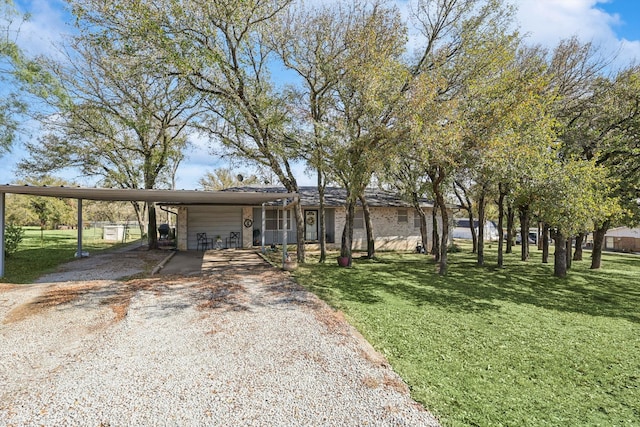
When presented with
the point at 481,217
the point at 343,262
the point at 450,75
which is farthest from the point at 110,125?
the point at 481,217

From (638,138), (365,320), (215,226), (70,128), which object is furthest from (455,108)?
(70,128)

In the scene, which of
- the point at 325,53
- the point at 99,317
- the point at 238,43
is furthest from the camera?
the point at 325,53

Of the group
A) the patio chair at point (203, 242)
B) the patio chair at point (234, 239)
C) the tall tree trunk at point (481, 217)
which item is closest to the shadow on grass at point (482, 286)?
the tall tree trunk at point (481, 217)

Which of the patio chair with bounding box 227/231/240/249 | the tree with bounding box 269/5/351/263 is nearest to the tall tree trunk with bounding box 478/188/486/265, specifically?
the tree with bounding box 269/5/351/263

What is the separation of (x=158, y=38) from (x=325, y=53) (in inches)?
194

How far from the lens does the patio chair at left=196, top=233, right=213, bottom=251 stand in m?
17.5

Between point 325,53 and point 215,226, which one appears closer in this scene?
point 325,53

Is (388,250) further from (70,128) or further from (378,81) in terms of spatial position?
(70,128)

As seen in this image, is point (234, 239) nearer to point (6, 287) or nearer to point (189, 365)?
point (6, 287)

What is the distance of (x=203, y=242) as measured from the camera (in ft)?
57.6

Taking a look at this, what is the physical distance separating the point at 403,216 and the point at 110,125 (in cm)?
1636

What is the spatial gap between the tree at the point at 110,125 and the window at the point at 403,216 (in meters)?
12.5

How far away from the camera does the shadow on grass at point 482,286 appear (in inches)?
309

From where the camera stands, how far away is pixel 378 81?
9.17 meters
